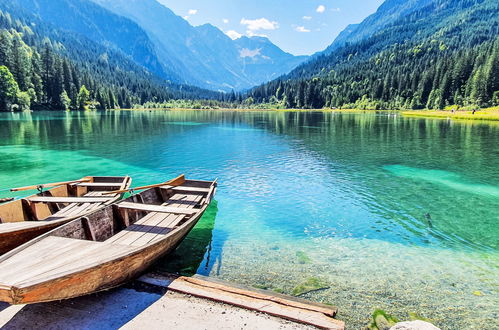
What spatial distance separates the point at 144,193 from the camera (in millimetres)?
14805

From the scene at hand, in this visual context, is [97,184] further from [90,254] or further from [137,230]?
[90,254]

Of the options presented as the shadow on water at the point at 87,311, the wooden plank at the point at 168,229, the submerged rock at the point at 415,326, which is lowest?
the submerged rock at the point at 415,326

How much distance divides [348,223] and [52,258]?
13.6 metres

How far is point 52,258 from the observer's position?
7418mm

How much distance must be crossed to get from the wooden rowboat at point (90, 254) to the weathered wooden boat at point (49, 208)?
89 centimetres

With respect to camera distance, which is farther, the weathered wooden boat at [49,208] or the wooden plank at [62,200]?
the wooden plank at [62,200]

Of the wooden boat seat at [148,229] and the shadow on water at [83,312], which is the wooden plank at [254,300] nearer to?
→ the shadow on water at [83,312]

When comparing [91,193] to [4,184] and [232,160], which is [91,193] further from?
[232,160]

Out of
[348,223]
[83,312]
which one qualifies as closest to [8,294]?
[83,312]

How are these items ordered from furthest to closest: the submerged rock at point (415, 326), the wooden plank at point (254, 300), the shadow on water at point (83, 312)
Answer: the wooden plank at point (254, 300) → the shadow on water at point (83, 312) → the submerged rock at point (415, 326)

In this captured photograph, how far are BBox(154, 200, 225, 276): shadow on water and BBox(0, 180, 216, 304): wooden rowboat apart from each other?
127cm

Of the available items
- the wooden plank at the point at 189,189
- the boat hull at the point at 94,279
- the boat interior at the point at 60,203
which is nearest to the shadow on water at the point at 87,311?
the boat hull at the point at 94,279

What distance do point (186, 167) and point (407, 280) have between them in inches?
908

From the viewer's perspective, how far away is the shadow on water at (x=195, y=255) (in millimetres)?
11125
